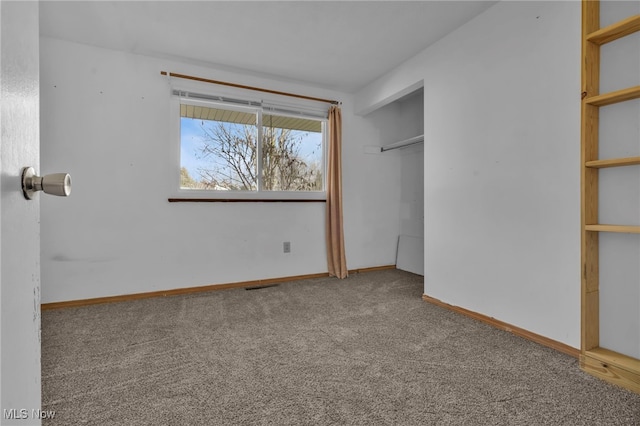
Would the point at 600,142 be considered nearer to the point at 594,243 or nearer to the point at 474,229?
the point at 594,243

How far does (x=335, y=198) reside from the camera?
12.0ft

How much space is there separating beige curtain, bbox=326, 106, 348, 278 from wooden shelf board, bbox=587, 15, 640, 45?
239 centimetres

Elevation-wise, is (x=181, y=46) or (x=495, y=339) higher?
(x=181, y=46)

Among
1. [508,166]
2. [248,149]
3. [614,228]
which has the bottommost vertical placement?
[614,228]

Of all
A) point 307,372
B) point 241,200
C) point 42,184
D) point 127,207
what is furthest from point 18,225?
point 241,200

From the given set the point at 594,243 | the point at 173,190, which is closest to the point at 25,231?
the point at 594,243

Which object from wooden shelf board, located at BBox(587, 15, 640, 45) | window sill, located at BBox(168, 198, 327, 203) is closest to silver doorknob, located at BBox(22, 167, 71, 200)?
wooden shelf board, located at BBox(587, 15, 640, 45)

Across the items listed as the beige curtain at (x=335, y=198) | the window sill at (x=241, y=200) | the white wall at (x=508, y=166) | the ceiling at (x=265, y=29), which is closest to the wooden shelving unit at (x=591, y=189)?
the white wall at (x=508, y=166)

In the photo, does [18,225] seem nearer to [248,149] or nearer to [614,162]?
[614,162]

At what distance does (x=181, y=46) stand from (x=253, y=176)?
1.37 meters

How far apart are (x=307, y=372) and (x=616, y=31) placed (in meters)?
2.24

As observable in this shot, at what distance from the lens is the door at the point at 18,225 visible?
0.41 m

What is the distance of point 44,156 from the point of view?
8.50ft

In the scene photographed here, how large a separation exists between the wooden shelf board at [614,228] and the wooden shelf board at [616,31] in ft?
3.05
